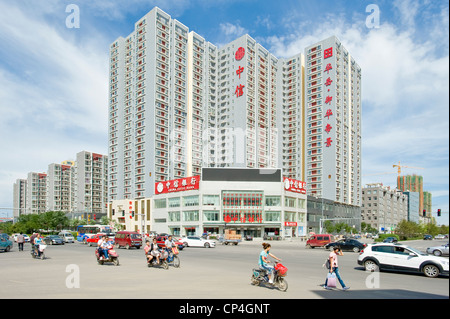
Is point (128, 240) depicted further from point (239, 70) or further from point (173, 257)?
point (239, 70)

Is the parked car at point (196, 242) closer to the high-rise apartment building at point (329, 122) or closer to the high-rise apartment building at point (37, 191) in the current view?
the high-rise apartment building at point (329, 122)

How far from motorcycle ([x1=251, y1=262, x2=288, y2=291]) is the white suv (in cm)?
889

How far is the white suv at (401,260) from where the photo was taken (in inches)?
696

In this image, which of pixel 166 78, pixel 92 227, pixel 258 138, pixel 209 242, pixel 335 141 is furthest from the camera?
pixel 258 138

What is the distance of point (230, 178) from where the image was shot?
8525 centimetres

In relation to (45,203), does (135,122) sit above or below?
above

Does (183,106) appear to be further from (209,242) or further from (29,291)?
(29,291)

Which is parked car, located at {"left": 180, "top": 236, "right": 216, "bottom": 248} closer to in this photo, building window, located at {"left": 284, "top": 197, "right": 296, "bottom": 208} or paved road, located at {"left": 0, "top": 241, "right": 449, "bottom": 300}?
paved road, located at {"left": 0, "top": 241, "right": 449, "bottom": 300}

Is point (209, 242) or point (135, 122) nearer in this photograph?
point (209, 242)

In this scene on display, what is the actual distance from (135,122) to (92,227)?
158 ft

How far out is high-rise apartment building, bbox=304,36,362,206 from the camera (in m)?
112

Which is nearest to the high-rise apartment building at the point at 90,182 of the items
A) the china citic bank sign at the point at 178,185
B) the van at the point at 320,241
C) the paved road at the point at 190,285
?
the china citic bank sign at the point at 178,185

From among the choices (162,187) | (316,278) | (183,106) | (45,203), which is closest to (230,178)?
(162,187)

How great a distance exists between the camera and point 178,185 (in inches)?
3551
